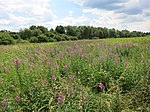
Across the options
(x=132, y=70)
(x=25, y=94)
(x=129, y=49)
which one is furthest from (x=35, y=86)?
(x=129, y=49)

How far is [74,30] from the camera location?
79500 mm

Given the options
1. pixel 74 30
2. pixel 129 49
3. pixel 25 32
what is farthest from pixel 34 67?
pixel 74 30

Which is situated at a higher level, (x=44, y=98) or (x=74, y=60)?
(x=74, y=60)

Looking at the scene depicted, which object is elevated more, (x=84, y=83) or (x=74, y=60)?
(x=74, y=60)

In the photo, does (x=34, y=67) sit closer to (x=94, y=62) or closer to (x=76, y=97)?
(x=94, y=62)

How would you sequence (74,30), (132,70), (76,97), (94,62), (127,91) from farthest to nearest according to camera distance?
(74,30) → (94,62) → (132,70) → (127,91) → (76,97)

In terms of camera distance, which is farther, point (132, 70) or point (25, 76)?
point (132, 70)

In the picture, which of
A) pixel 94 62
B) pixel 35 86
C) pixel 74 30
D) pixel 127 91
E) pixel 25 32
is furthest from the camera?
pixel 74 30

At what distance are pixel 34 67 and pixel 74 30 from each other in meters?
74.2

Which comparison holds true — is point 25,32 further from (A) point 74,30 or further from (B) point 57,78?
(B) point 57,78

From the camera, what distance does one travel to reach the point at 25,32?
5894 centimetres

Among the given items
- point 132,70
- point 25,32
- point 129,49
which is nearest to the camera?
point 132,70

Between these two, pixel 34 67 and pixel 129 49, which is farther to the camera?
pixel 129 49

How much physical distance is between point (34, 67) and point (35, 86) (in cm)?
120
